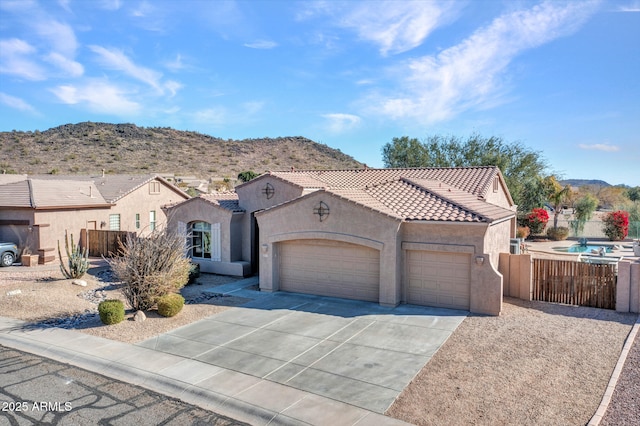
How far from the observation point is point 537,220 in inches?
1475

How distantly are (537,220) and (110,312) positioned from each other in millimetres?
34255

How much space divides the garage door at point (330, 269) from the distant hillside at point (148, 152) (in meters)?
46.9

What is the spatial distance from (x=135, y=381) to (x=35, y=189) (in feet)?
72.1

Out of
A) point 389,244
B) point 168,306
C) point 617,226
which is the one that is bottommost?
point 168,306

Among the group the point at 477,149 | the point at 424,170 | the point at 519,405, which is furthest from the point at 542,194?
the point at 519,405

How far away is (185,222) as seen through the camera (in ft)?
78.2

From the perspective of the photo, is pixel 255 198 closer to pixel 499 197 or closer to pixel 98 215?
pixel 98 215

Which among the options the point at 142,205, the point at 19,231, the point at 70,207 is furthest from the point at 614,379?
the point at 142,205

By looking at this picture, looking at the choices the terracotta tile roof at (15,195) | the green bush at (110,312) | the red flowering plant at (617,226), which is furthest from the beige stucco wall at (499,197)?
the terracotta tile roof at (15,195)

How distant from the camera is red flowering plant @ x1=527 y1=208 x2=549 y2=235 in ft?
123

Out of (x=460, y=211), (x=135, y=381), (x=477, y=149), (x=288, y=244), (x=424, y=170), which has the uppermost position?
(x=477, y=149)

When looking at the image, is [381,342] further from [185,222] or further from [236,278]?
[185,222]

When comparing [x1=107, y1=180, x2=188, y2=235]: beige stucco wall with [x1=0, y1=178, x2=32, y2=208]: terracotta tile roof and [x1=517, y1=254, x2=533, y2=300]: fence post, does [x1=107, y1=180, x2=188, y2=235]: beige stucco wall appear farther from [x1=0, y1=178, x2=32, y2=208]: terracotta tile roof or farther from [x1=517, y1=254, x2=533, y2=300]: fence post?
[x1=517, y1=254, x2=533, y2=300]: fence post

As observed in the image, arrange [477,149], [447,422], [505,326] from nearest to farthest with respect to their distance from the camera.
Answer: [447,422]
[505,326]
[477,149]
